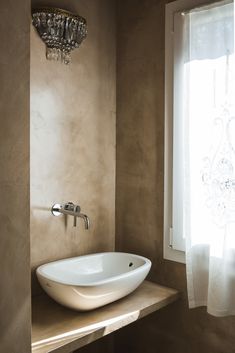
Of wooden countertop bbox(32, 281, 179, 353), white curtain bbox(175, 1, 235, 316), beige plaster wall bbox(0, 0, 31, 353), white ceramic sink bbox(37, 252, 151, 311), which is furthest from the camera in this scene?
white curtain bbox(175, 1, 235, 316)

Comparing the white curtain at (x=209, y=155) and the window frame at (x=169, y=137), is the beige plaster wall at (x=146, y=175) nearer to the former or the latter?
the window frame at (x=169, y=137)

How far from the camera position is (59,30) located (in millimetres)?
1919

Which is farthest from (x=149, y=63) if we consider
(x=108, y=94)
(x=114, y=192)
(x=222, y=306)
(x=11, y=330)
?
(x=11, y=330)

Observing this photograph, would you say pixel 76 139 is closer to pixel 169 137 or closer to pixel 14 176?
pixel 169 137

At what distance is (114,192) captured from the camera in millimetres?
2355

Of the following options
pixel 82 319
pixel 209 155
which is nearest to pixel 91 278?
pixel 82 319

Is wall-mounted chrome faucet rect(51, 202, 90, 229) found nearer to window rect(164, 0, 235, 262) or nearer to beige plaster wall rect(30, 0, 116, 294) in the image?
beige plaster wall rect(30, 0, 116, 294)

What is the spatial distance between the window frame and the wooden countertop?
212 mm

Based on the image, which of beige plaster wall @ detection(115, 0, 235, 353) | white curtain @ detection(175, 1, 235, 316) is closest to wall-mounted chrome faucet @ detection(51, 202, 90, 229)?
beige plaster wall @ detection(115, 0, 235, 353)

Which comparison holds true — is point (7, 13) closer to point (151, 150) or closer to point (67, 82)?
point (67, 82)

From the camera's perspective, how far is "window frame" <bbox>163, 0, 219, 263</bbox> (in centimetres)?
200

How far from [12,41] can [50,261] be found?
4.03ft

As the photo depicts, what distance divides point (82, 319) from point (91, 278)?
14.8 inches

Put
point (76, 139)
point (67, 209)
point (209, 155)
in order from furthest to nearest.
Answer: point (76, 139) < point (67, 209) < point (209, 155)
